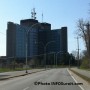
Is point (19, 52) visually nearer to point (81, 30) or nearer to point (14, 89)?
point (81, 30)

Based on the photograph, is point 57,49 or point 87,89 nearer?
point 87,89

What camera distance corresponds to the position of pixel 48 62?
190750 millimetres

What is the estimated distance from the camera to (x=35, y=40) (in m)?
125

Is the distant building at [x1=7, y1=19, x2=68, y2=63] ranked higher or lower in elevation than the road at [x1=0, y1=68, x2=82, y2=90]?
higher

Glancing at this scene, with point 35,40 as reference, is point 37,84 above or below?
below

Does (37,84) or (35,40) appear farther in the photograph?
(35,40)

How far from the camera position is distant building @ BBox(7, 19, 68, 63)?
110 m

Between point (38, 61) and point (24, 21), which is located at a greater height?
point (24, 21)

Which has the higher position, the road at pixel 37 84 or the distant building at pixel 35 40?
the distant building at pixel 35 40

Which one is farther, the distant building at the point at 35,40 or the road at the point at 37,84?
the distant building at the point at 35,40

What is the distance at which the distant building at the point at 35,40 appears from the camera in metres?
110

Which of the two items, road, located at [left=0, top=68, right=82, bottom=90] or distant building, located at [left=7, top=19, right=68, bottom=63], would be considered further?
distant building, located at [left=7, top=19, right=68, bottom=63]

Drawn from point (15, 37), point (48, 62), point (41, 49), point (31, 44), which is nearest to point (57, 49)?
point (41, 49)

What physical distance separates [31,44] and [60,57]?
3071 inches
